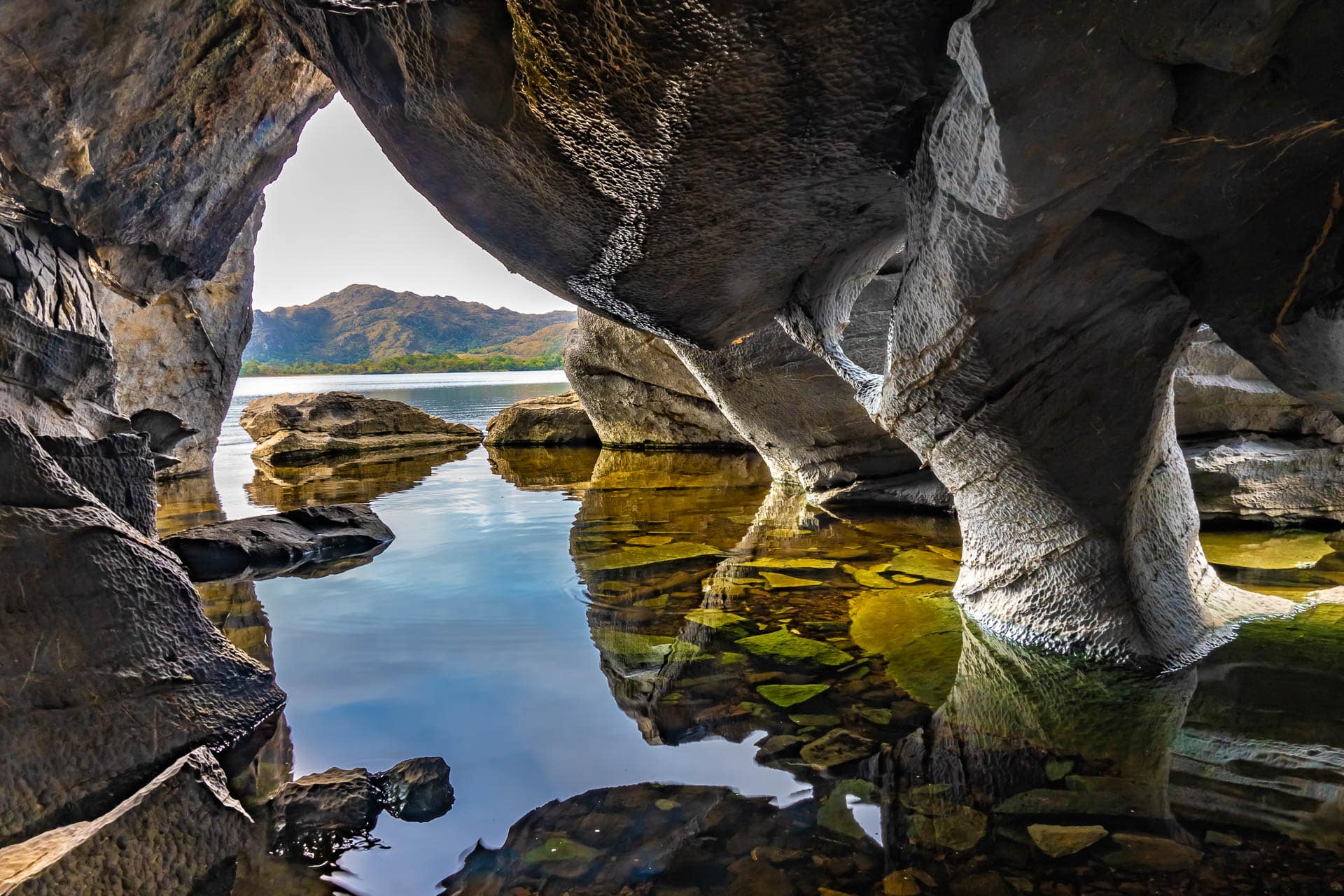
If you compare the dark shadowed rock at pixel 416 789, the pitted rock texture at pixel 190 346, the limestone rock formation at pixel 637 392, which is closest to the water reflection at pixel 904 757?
the dark shadowed rock at pixel 416 789

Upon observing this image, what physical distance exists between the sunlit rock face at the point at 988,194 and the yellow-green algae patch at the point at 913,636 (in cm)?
33

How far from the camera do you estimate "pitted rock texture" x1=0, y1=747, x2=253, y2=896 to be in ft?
6.51

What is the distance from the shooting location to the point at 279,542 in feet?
20.2

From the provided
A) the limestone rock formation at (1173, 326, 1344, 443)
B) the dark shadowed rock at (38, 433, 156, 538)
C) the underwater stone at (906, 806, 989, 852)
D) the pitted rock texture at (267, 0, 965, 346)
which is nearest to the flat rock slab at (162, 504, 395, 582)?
the dark shadowed rock at (38, 433, 156, 538)

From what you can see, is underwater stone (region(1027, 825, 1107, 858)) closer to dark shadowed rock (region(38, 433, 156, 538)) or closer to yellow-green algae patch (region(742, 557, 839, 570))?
yellow-green algae patch (region(742, 557, 839, 570))

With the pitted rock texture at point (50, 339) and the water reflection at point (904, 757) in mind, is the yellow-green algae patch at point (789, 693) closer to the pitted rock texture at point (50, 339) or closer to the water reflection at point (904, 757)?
the water reflection at point (904, 757)

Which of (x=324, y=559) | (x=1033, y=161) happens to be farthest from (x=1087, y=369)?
(x=324, y=559)

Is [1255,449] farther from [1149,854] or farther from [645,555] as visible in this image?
[1149,854]

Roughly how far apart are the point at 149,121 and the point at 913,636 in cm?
492

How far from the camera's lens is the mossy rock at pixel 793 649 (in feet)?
11.9

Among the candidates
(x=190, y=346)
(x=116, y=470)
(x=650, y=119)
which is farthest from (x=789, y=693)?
(x=190, y=346)

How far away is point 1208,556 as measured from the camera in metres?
5.27

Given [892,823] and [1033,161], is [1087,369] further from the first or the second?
[892,823]

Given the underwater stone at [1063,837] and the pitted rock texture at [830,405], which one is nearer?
the underwater stone at [1063,837]
